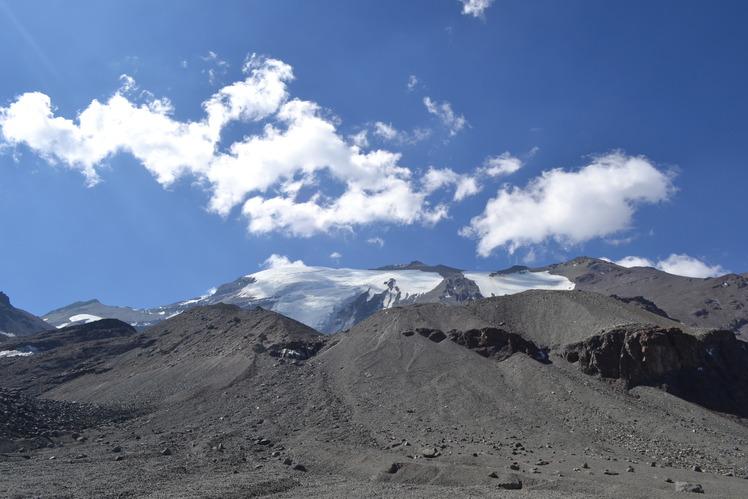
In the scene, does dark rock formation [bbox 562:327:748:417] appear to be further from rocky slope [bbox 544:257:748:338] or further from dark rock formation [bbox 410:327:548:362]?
rocky slope [bbox 544:257:748:338]

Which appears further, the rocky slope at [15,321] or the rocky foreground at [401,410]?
the rocky slope at [15,321]

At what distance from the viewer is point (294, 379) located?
2267 inches

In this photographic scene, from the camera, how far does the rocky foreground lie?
27125mm

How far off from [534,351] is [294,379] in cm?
2472

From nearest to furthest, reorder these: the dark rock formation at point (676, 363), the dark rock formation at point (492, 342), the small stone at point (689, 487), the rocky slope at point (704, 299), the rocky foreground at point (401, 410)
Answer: the small stone at point (689, 487), the rocky foreground at point (401, 410), the dark rock formation at point (676, 363), the dark rock formation at point (492, 342), the rocky slope at point (704, 299)

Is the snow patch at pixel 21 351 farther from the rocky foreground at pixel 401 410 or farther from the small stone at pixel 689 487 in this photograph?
the small stone at pixel 689 487

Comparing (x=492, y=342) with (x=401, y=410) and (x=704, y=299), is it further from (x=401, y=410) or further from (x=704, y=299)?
(x=704, y=299)

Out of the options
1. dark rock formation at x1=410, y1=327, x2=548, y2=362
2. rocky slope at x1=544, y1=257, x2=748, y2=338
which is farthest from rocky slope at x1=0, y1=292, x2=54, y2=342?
rocky slope at x1=544, y1=257, x2=748, y2=338

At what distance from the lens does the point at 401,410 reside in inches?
1837

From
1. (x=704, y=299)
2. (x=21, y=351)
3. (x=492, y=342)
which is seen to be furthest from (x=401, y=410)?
(x=704, y=299)

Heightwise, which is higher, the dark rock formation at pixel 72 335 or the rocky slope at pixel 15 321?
the rocky slope at pixel 15 321

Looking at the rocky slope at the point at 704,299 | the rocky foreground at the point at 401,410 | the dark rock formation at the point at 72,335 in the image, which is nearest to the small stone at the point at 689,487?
the rocky foreground at the point at 401,410

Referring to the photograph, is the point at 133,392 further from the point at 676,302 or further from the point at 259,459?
the point at 676,302

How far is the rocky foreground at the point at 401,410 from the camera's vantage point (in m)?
27.1
